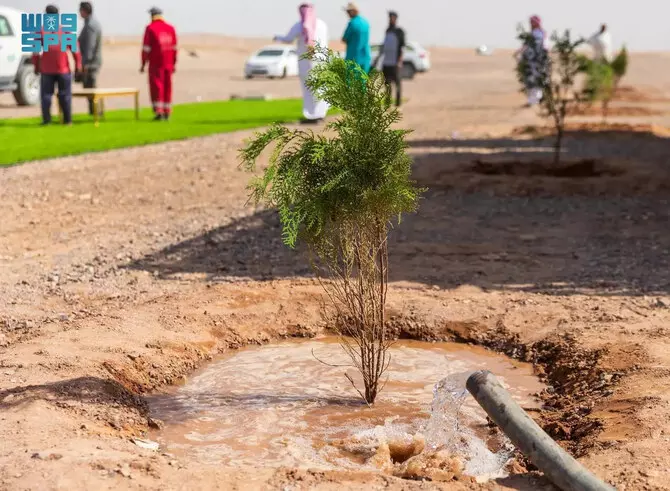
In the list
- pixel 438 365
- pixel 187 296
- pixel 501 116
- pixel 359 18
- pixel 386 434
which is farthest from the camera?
pixel 501 116

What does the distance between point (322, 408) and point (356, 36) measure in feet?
37.6

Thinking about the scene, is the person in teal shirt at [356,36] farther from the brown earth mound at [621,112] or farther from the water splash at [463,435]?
the water splash at [463,435]

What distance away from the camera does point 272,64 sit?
3969 cm

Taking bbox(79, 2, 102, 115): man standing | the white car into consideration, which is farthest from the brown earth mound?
the white car

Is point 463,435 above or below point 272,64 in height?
below

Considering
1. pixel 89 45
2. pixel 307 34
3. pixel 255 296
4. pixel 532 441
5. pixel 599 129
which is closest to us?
pixel 532 441

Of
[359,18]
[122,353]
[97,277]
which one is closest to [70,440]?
[122,353]

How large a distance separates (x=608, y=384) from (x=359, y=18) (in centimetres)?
1167

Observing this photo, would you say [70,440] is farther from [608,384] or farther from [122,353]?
[608,384]

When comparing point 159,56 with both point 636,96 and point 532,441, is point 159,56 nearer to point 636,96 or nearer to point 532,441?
point 532,441

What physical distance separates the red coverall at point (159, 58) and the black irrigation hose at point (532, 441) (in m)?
14.9

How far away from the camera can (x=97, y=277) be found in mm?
8602

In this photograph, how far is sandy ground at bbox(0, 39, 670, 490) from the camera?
4887 millimetres

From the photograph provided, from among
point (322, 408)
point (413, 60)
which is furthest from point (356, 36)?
point (413, 60)
